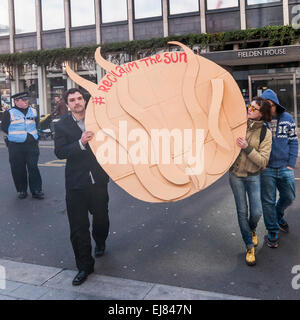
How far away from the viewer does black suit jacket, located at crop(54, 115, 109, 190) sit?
13.3 feet

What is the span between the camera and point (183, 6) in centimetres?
2075

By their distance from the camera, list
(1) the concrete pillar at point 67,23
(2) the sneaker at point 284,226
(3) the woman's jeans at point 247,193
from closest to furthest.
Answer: (3) the woman's jeans at point 247,193 < (2) the sneaker at point 284,226 < (1) the concrete pillar at point 67,23

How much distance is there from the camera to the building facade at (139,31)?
17594 millimetres

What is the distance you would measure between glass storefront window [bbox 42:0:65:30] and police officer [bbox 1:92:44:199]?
17323 millimetres

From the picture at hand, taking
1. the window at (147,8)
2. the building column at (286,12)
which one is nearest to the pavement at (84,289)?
the building column at (286,12)

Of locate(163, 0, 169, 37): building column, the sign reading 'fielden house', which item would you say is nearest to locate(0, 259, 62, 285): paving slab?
the sign reading 'fielden house'

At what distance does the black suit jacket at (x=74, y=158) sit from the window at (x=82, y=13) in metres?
20.0

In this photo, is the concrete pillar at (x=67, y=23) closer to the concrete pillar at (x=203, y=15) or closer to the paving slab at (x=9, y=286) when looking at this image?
the concrete pillar at (x=203, y=15)

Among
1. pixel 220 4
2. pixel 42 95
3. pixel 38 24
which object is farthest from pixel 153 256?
pixel 38 24

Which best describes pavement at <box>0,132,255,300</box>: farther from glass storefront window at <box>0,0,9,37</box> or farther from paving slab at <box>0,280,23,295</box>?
glass storefront window at <box>0,0,9,37</box>

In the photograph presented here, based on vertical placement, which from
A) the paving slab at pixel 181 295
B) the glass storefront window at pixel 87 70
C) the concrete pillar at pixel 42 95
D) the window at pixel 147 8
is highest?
the window at pixel 147 8

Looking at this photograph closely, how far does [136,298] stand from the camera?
357 centimetres

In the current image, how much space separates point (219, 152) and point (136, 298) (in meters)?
1.45

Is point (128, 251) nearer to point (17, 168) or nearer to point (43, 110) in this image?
point (17, 168)
